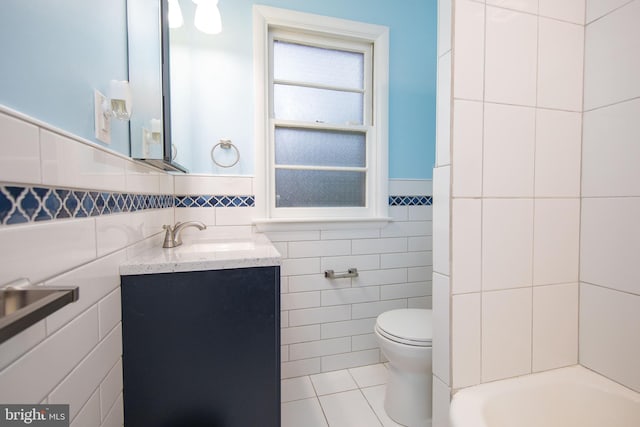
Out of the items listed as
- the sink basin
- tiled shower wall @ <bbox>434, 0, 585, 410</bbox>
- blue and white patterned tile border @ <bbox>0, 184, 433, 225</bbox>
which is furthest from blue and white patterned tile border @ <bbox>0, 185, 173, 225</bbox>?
tiled shower wall @ <bbox>434, 0, 585, 410</bbox>

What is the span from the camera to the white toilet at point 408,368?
131 centimetres

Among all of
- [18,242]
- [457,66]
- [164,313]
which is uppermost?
[457,66]

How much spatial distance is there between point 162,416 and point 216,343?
0.90ft

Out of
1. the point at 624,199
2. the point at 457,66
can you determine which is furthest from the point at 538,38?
the point at 624,199

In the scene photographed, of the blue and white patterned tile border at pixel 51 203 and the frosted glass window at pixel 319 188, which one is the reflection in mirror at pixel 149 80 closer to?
the blue and white patterned tile border at pixel 51 203

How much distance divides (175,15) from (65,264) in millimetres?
1550

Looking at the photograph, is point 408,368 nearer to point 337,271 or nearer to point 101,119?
point 337,271

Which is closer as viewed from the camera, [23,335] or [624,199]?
[23,335]

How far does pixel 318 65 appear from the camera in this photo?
1888 mm

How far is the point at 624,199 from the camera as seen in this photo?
92cm

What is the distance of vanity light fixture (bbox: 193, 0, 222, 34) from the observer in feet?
4.96

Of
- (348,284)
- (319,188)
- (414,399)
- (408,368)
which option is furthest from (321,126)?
(414,399)

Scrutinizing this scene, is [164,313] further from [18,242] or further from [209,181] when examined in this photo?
[209,181]

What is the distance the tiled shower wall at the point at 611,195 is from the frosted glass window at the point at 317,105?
1217mm
